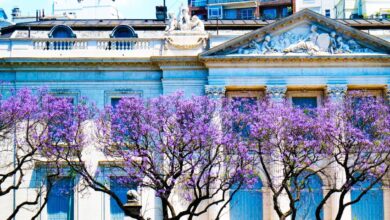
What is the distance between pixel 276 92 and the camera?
5600 cm

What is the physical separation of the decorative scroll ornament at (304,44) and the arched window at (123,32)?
678 centimetres

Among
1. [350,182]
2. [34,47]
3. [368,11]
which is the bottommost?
[350,182]

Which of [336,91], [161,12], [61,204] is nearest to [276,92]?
[336,91]

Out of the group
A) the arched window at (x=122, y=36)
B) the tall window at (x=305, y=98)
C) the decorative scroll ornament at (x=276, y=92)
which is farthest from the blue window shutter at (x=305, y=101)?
the arched window at (x=122, y=36)

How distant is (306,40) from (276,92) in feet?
12.1

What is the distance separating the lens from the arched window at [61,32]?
58469 millimetres

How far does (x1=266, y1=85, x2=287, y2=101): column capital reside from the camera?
5584 centimetres

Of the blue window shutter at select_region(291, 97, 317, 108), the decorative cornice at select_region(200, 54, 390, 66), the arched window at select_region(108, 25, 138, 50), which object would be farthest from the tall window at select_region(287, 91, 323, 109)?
the arched window at select_region(108, 25, 138, 50)

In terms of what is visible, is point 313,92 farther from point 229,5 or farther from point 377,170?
point 229,5

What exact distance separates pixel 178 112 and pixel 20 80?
12520mm

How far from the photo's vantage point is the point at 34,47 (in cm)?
5753

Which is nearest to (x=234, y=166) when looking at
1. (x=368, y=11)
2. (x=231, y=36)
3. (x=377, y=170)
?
(x=377, y=170)

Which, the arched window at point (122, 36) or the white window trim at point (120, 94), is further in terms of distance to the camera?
the arched window at point (122, 36)

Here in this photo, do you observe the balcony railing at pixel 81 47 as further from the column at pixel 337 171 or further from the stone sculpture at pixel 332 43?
the column at pixel 337 171
